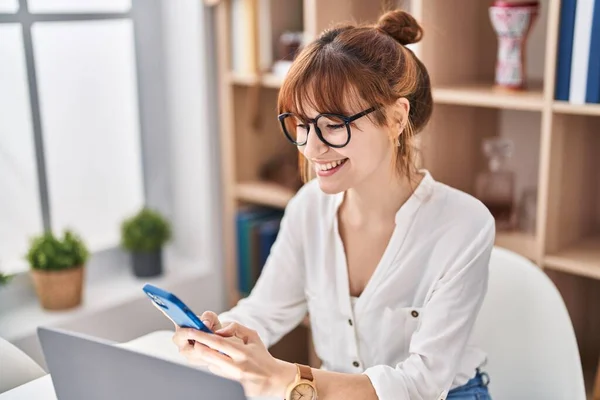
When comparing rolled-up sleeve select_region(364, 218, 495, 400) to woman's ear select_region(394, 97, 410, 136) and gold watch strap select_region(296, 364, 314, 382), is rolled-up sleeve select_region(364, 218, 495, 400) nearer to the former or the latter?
gold watch strap select_region(296, 364, 314, 382)

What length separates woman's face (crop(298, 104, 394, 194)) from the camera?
1262mm

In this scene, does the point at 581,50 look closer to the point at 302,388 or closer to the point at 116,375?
the point at 302,388

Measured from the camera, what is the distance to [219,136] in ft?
7.72

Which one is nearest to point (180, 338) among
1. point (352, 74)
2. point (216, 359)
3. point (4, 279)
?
point (216, 359)

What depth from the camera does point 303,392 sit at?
3.81 ft

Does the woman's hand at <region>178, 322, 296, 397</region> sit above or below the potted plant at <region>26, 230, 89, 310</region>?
above

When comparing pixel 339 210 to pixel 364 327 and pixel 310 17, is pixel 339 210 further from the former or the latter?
pixel 310 17

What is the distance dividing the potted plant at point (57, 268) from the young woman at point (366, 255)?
2.30 ft

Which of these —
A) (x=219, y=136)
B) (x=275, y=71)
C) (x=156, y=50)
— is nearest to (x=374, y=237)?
(x=275, y=71)

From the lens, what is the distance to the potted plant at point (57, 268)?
79.0 inches

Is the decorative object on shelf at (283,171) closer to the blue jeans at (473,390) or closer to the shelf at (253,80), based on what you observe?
the shelf at (253,80)

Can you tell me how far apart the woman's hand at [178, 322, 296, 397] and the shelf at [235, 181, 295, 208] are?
1059mm

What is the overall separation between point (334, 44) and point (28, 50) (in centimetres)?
114

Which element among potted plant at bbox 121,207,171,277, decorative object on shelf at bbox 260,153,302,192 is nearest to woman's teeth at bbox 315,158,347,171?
decorative object on shelf at bbox 260,153,302,192
